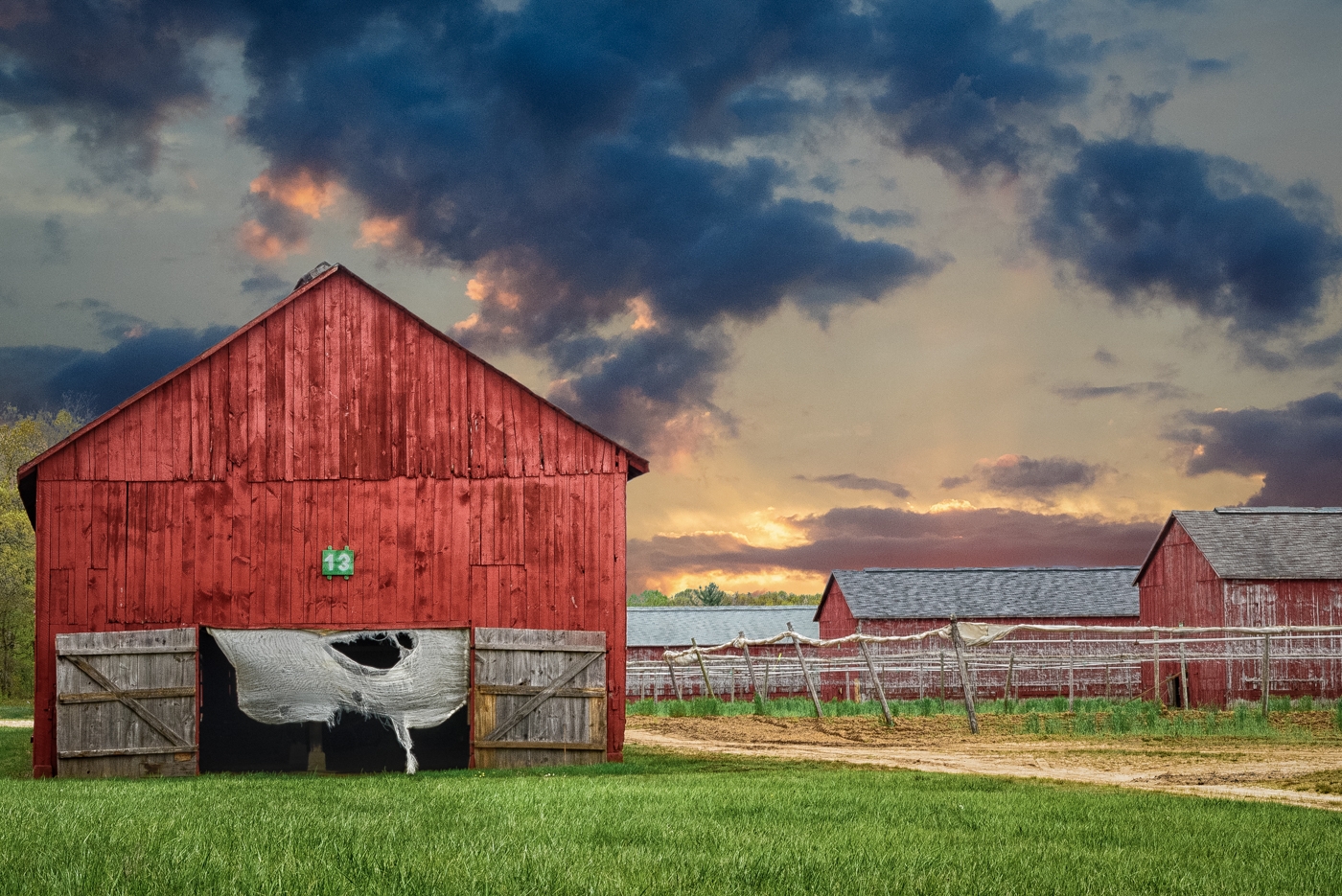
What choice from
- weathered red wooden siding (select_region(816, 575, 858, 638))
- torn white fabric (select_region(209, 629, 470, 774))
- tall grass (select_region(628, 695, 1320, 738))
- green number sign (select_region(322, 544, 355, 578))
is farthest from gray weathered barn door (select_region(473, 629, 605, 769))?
weathered red wooden siding (select_region(816, 575, 858, 638))

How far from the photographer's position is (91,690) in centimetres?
1834

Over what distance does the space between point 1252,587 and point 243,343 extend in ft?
114

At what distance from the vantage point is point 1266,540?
43.1m

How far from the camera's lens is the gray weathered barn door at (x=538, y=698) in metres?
18.8

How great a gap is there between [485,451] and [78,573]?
21.9 ft

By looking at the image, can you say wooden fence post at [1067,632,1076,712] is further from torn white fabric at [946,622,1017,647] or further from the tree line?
the tree line

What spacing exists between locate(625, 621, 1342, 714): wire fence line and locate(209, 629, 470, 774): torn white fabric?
12.6m

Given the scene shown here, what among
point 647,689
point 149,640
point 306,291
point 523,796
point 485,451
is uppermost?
point 306,291

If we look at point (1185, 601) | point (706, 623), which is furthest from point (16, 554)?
point (1185, 601)

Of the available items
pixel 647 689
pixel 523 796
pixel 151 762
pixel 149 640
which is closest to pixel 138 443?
pixel 149 640

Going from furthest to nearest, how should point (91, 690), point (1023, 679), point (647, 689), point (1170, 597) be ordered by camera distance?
point (647, 689), point (1023, 679), point (1170, 597), point (91, 690)

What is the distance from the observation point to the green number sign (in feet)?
63.0

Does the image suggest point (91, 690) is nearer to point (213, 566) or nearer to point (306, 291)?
point (213, 566)

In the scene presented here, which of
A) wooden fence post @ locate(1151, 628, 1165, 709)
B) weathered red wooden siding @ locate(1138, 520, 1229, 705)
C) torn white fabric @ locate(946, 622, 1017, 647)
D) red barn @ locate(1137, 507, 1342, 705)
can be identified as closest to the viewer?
torn white fabric @ locate(946, 622, 1017, 647)
